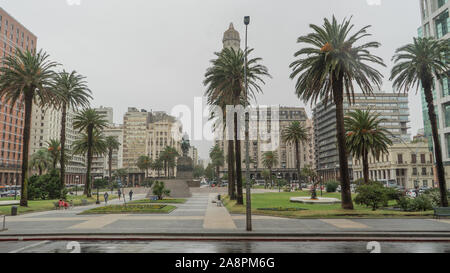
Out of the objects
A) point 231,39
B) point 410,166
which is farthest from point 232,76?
point 231,39

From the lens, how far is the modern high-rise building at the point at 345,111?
141 m

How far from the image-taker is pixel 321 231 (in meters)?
17.2

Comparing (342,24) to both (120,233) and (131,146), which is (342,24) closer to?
(120,233)

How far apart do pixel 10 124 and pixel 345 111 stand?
438 feet

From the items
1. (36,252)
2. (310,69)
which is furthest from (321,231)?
(310,69)

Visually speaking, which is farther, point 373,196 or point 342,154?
point 342,154

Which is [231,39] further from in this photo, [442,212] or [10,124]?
[442,212]

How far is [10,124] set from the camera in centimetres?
10725

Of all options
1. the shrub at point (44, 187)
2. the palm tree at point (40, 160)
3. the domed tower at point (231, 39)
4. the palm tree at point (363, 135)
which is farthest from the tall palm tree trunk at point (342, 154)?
the domed tower at point (231, 39)

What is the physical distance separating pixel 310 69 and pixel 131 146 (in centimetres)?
18522

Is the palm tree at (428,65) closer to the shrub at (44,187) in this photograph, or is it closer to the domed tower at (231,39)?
the shrub at (44,187)

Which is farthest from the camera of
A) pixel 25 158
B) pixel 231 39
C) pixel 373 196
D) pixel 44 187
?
pixel 231 39
